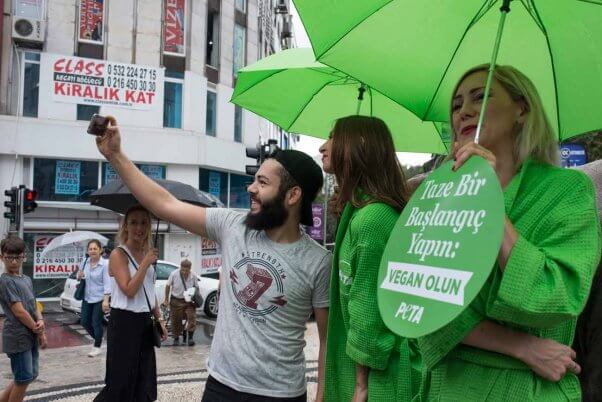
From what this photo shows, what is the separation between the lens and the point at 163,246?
74.1ft

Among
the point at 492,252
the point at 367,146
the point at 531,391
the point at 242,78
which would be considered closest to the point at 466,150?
the point at 492,252

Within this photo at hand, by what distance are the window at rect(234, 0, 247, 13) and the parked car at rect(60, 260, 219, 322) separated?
49.7ft

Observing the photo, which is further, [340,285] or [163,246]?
[163,246]

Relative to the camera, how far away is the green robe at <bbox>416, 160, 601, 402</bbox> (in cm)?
141

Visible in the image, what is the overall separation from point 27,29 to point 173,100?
5747 millimetres

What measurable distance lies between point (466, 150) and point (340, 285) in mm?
887

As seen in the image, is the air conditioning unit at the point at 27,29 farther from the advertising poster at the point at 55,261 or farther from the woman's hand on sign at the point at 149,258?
the woman's hand on sign at the point at 149,258

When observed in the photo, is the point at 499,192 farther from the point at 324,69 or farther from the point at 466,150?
the point at 324,69

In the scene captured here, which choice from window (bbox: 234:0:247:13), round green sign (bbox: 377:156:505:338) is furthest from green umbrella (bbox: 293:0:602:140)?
window (bbox: 234:0:247:13)

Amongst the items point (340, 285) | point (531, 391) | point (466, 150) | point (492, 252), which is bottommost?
point (531, 391)

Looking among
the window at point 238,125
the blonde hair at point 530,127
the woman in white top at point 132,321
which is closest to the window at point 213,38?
the window at point 238,125

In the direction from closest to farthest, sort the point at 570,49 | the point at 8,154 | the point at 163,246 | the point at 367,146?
1. the point at 570,49
2. the point at 367,146
3. the point at 8,154
4. the point at 163,246

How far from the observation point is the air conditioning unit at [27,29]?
20266 mm

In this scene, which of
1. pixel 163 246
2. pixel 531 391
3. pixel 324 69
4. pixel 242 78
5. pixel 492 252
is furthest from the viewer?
pixel 163 246
